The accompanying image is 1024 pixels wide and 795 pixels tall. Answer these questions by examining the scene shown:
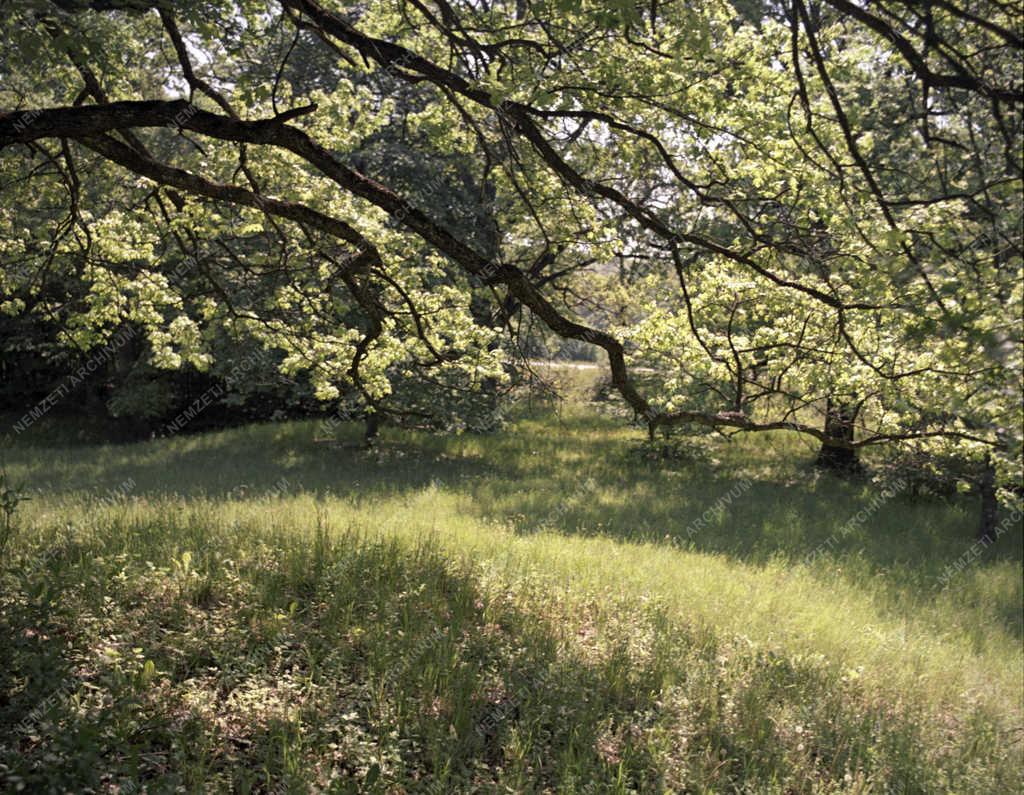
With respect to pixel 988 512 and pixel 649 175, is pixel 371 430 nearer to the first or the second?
pixel 649 175

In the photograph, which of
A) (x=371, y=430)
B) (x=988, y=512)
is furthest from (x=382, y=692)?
(x=371, y=430)

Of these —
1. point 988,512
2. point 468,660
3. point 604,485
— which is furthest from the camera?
point 604,485

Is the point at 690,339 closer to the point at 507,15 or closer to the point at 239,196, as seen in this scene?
the point at 507,15

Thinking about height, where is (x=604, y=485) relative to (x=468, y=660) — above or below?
below

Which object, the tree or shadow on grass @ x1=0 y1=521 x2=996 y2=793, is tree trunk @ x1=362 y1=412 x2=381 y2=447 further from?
shadow on grass @ x1=0 y1=521 x2=996 y2=793

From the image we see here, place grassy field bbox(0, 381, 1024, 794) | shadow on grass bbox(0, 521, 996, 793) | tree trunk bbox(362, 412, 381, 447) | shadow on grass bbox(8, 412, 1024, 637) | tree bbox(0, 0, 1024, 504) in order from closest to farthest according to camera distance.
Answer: tree bbox(0, 0, 1024, 504) < shadow on grass bbox(0, 521, 996, 793) < grassy field bbox(0, 381, 1024, 794) < shadow on grass bbox(8, 412, 1024, 637) < tree trunk bbox(362, 412, 381, 447)

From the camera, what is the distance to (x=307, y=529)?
7.38 meters

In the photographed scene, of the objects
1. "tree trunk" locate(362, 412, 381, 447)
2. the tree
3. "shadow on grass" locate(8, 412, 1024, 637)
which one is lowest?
"shadow on grass" locate(8, 412, 1024, 637)

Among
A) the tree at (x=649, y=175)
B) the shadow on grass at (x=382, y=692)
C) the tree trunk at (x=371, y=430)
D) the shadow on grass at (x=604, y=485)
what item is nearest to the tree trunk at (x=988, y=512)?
the shadow on grass at (x=604, y=485)

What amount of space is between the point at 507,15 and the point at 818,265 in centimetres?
392

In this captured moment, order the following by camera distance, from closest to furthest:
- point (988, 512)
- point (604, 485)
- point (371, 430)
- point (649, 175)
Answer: point (649, 175)
point (988, 512)
point (604, 485)
point (371, 430)

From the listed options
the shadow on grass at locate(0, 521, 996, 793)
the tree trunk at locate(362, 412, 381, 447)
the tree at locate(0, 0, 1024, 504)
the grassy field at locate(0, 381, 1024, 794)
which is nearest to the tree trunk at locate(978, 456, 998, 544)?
the grassy field at locate(0, 381, 1024, 794)

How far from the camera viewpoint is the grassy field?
4133 millimetres

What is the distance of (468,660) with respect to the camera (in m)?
5.21
